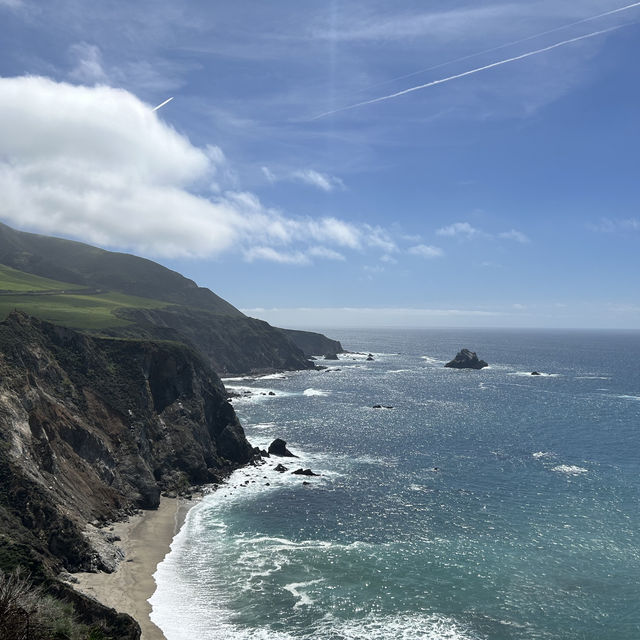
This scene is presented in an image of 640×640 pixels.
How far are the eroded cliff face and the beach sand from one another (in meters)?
2.25

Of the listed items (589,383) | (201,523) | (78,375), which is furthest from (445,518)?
(589,383)

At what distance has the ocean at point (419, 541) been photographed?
40781 mm

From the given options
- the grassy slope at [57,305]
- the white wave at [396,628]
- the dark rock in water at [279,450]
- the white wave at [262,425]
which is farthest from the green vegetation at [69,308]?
the white wave at [396,628]

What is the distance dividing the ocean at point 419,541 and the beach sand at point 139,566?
4.03 feet

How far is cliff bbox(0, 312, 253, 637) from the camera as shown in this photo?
153 feet

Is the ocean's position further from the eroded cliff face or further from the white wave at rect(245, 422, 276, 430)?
the eroded cliff face

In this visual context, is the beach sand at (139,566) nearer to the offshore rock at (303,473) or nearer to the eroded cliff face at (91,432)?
the eroded cliff face at (91,432)

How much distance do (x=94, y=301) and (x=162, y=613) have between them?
15980 cm

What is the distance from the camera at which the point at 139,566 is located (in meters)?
Result: 49.3

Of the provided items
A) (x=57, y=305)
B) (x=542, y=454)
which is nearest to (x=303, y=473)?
(x=542, y=454)

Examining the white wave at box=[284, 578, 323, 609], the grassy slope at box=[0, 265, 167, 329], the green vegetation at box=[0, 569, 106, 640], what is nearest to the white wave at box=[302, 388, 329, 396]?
the grassy slope at box=[0, 265, 167, 329]

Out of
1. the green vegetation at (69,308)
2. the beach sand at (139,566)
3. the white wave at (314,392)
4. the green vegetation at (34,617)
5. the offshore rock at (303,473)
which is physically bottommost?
the beach sand at (139,566)

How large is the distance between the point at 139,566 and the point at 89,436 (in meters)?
21.7

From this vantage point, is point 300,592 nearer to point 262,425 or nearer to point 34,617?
point 34,617
